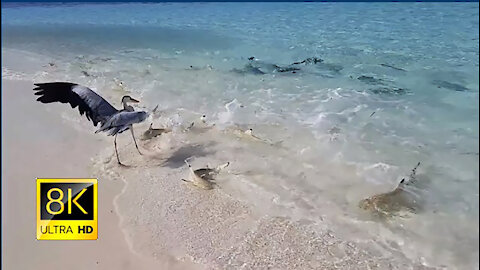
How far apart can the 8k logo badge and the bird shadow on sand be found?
206 centimetres

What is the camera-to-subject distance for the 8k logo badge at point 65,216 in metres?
5.49

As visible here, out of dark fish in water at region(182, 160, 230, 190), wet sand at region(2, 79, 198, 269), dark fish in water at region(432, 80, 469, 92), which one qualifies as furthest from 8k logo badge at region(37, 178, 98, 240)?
dark fish in water at region(432, 80, 469, 92)

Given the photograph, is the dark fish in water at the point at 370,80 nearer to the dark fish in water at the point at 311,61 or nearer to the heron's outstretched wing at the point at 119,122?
the dark fish in water at the point at 311,61

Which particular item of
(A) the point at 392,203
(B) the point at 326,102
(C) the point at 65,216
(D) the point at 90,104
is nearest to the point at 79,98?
(D) the point at 90,104

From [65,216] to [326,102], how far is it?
7.04 metres

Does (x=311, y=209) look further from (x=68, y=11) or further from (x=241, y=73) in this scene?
(x=68, y=11)

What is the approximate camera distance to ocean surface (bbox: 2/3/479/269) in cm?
640

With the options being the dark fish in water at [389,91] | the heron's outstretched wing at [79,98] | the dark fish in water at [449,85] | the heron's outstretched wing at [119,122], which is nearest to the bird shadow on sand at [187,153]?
the heron's outstretched wing at [119,122]

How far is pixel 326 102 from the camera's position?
10953 mm

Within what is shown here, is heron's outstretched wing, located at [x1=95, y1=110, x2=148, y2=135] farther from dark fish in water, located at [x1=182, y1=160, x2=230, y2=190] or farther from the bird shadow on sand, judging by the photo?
dark fish in water, located at [x1=182, y1=160, x2=230, y2=190]

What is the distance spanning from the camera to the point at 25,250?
215 inches

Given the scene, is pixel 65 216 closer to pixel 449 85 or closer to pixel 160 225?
pixel 160 225

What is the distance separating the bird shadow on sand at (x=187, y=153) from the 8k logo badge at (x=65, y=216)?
2.06 meters

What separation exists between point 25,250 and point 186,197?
2142 mm
